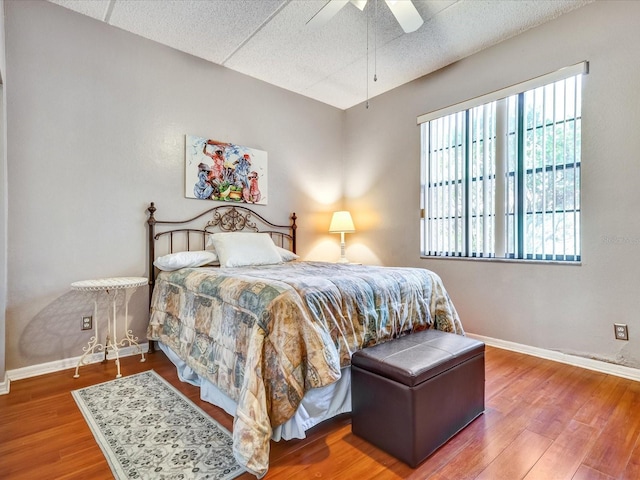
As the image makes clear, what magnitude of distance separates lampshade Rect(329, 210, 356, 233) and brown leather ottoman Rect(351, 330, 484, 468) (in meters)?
2.45

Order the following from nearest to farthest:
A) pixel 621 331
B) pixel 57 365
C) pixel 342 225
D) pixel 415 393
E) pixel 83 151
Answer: pixel 415 393, pixel 621 331, pixel 57 365, pixel 83 151, pixel 342 225

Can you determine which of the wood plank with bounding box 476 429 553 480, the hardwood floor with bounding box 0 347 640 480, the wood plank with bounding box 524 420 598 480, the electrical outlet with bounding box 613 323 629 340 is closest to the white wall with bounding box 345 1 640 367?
the electrical outlet with bounding box 613 323 629 340

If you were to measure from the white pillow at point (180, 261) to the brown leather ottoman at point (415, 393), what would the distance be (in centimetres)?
175

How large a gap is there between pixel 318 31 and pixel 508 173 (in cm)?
217

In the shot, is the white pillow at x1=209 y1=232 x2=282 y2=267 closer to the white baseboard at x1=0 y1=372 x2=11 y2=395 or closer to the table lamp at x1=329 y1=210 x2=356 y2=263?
the table lamp at x1=329 y1=210 x2=356 y2=263

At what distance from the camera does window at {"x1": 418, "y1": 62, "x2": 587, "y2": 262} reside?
2.74 metres

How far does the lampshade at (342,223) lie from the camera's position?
427cm

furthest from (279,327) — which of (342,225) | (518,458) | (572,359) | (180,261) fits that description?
(342,225)

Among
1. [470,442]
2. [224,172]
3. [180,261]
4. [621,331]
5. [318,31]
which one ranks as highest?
[318,31]

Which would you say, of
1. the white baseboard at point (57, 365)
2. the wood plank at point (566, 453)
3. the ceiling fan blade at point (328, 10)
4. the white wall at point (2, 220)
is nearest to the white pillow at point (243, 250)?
the white baseboard at point (57, 365)

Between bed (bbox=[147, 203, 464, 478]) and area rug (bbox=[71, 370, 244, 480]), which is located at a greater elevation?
bed (bbox=[147, 203, 464, 478])

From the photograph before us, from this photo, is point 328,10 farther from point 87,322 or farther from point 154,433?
point 87,322

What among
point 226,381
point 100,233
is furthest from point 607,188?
point 100,233

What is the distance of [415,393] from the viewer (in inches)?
58.6
